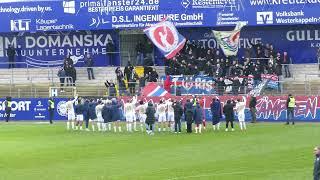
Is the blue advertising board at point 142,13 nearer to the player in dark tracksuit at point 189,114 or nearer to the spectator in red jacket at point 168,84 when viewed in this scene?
the spectator in red jacket at point 168,84

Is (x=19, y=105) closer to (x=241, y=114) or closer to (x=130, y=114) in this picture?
(x=130, y=114)

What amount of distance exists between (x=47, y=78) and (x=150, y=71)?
9354 millimetres

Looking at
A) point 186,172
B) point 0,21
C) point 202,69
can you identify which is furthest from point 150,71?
point 186,172

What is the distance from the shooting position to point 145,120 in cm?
4481

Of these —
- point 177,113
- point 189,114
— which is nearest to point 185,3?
point 177,113

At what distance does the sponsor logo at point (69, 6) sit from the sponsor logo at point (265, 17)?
45.3 feet

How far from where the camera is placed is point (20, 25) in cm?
6191

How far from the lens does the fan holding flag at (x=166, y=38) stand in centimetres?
5312

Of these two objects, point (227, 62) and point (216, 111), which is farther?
point (227, 62)

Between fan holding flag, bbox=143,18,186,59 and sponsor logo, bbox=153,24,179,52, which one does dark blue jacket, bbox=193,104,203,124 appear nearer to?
fan holding flag, bbox=143,18,186,59

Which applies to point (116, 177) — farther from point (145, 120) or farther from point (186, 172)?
point (145, 120)

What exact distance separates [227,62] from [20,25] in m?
16.8

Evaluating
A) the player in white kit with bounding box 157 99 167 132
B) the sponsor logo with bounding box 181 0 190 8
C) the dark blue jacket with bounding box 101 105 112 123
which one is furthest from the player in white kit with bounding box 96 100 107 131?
the sponsor logo with bounding box 181 0 190 8

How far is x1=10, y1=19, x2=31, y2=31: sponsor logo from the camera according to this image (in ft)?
202
